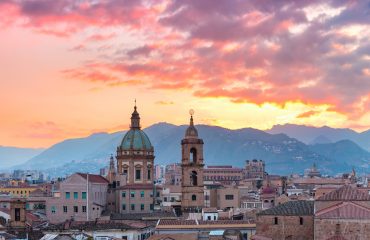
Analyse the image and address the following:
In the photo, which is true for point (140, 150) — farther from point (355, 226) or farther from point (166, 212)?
point (355, 226)

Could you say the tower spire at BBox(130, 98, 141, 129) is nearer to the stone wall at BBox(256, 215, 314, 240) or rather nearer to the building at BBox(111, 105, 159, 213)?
the building at BBox(111, 105, 159, 213)

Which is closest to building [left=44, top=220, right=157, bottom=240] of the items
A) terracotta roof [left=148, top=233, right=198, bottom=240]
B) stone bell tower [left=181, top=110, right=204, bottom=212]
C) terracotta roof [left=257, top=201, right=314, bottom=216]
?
terracotta roof [left=148, top=233, right=198, bottom=240]

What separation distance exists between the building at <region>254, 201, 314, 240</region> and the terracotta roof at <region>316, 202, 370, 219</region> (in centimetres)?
261

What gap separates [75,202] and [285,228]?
26.5 m

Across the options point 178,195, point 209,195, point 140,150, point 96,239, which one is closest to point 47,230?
point 96,239

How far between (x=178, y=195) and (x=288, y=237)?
166ft

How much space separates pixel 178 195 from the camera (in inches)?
4291

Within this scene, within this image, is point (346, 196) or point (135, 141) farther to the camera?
point (135, 141)

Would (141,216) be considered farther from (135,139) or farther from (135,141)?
(135,139)

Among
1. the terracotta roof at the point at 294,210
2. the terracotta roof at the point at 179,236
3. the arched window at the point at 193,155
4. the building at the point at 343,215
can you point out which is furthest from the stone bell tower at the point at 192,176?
the building at the point at 343,215

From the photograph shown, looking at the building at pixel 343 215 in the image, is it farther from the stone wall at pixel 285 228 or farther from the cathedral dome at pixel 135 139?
the cathedral dome at pixel 135 139

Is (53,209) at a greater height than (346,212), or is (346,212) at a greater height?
A: (53,209)

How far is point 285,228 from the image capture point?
59406 mm

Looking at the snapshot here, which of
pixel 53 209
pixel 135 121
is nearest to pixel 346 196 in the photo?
pixel 53 209
